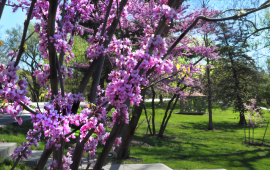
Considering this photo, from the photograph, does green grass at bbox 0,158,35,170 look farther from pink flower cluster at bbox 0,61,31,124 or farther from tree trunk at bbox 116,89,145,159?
pink flower cluster at bbox 0,61,31,124

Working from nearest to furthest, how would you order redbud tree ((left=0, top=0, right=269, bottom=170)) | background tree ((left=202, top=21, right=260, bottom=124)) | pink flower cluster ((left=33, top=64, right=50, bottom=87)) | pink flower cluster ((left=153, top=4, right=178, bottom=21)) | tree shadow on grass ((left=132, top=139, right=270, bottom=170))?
redbud tree ((left=0, top=0, right=269, bottom=170)) → pink flower cluster ((left=153, top=4, right=178, bottom=21)) → pink flower cluster ((left=33, top=64, right=50, bottom=87)) → tree shadow on grass ((left=132, top=139, right=270, bottom=170)) → background tree ((left=202, top=21, right=260, bottom=124))

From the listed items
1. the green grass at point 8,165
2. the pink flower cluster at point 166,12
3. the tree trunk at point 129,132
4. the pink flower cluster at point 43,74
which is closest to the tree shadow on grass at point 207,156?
the tree trunk at point 129,132

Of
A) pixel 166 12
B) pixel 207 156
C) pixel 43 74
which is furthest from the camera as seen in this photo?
pixel 207 156

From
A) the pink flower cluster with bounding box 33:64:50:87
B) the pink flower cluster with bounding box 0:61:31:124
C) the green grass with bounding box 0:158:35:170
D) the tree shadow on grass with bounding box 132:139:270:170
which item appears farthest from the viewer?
the tree shadow on grass with bounding box 132:139:270:170

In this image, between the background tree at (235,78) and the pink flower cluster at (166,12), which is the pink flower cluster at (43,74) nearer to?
the pink flower cluster at (166,12)

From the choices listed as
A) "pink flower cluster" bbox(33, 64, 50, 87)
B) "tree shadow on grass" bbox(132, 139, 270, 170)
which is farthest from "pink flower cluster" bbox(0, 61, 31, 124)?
"tree shadow on grass" bbox(132, 139, 270, 170)

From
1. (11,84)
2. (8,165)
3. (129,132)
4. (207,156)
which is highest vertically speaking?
(11,84)

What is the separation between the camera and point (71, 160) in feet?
7.55

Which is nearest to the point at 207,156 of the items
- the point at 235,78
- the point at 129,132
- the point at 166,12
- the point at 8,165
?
the point at 129,132

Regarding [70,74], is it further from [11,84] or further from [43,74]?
[11,84]

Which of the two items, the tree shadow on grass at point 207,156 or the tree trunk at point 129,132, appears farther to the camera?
the tree shadow on grass at point 207,156

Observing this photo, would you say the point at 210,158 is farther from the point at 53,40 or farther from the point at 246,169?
the point at 53,40

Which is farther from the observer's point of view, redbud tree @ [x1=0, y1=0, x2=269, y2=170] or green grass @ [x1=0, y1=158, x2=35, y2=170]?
green grass @ [x1=0, y1=158, x2=35, y2=170]

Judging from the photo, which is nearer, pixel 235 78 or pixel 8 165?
pixel 8 165
